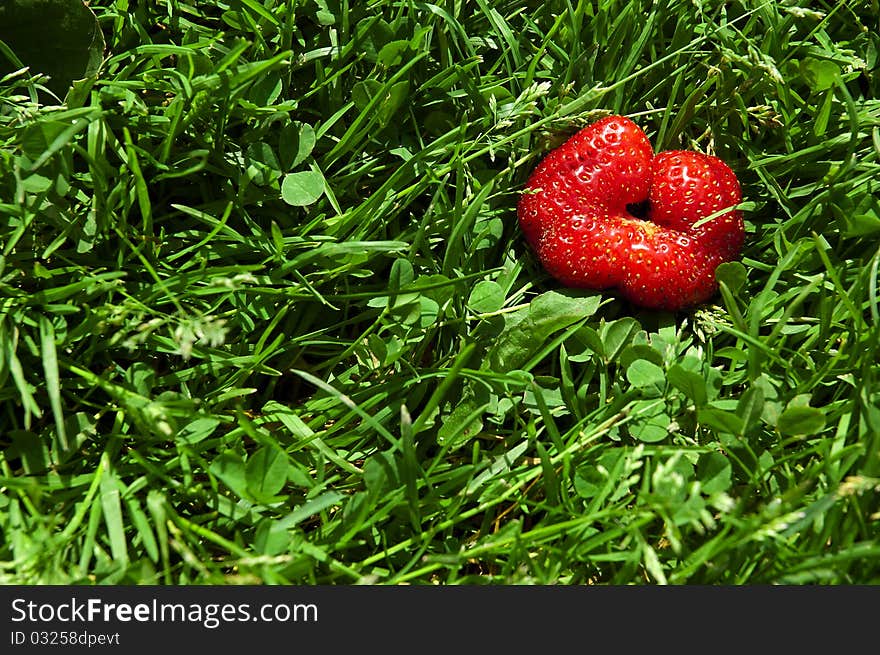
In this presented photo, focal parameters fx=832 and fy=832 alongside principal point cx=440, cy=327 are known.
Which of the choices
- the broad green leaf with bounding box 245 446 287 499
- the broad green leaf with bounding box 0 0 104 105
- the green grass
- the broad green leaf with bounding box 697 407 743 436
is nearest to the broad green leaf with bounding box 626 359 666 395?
the green grass

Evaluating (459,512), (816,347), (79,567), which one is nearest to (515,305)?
(459,512)

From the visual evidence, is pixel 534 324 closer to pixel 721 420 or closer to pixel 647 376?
pixel 647 376

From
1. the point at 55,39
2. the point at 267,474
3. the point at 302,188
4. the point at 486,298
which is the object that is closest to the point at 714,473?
the point at 486,298

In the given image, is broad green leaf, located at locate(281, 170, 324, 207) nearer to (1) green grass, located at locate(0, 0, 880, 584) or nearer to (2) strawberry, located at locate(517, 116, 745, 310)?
(1) green grass, located at locate(0, 0, 880, 584)

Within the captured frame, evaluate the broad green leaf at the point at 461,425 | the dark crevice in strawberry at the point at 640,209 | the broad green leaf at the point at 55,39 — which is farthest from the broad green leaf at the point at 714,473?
the broad green leaf at the point at 55,39

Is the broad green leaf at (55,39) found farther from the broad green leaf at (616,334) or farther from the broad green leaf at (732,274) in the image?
the broad green leaf at (732,274)
